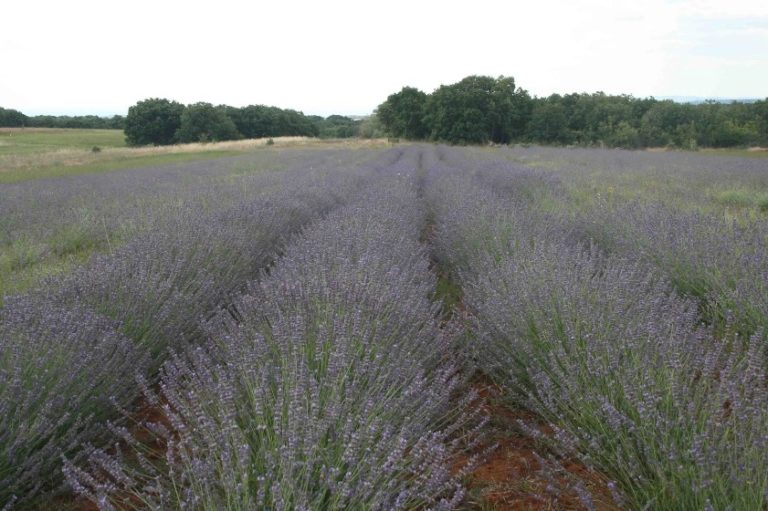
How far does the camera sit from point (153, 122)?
5469cm

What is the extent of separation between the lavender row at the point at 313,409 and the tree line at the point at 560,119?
40.1 meters

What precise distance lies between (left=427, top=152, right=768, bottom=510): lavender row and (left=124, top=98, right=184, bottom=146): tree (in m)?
54.2

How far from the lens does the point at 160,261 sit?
366 centimetres

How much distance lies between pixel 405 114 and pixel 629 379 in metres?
49.8

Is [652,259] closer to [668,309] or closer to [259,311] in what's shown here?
[668,309]

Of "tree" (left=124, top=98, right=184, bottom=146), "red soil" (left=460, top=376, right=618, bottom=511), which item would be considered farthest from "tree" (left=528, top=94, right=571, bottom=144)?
"red soil" (left=460, top=376, right=618, bottom=511)

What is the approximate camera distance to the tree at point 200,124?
178ft

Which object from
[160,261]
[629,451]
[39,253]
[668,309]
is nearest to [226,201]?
[39,253]

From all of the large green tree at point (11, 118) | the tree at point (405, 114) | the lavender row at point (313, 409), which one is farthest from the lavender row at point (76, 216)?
the large green tree at point (11, 118)

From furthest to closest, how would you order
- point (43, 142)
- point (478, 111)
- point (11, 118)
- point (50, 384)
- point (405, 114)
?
point (11, 118), point (405, 114), point (478, 111), point (43, 142), point (50, 384)

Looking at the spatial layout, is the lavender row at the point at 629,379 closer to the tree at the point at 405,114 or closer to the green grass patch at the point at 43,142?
the green grass patch at the point at 43,142

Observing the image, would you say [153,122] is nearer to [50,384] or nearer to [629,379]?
[50,384]

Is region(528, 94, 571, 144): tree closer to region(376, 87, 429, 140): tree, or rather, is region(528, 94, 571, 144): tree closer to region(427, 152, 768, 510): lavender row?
region(376, 87, 429, 140): tree

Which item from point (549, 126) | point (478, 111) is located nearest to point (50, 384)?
point (478, 111)
